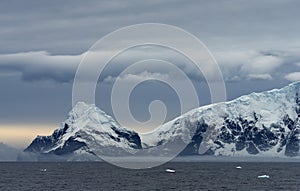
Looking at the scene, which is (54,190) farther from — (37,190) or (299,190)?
(299,190)

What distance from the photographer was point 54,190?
194 metres

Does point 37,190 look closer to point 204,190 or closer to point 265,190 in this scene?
point 204,190

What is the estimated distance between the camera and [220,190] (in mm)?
197000

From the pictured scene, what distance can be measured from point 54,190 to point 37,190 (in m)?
5.17

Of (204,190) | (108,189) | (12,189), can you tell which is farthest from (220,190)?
(12,189)

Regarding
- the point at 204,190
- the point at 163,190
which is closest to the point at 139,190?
the point at 163,190

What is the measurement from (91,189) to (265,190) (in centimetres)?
5263

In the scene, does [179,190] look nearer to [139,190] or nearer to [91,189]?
[139,190]

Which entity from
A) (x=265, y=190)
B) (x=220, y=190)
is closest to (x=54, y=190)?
(x=220, y=190)

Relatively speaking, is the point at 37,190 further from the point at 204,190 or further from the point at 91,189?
the point at 204,190

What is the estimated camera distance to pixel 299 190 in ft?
646

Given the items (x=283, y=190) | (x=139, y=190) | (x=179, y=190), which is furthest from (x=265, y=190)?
(x=139, y=190)

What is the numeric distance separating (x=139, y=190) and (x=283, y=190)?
44471mm

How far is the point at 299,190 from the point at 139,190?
48.6 meters
